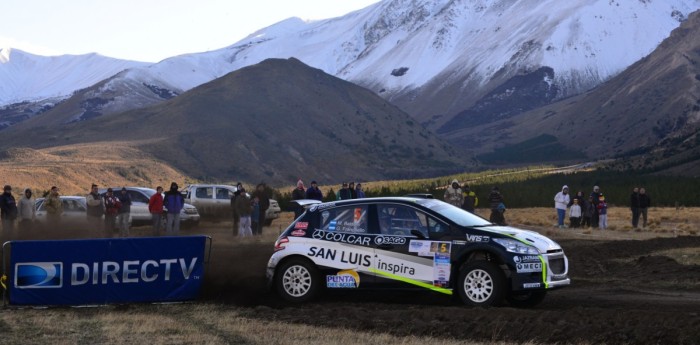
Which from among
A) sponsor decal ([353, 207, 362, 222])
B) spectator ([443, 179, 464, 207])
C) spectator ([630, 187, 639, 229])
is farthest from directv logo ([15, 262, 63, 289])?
spectator ([630, 187, 639, 229])

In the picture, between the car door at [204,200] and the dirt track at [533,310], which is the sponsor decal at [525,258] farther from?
the car door at [204,200]

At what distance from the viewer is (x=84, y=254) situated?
1558 centimetres

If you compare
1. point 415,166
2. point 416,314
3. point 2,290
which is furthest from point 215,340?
point 415,166

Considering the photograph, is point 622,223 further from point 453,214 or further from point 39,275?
point 39,275

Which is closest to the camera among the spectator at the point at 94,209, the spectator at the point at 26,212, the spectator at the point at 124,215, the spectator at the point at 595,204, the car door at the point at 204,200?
the spectator at the point at 26,212

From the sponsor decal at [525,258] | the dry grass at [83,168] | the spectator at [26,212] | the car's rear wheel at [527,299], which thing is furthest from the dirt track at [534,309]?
the dry grass at [83,168]

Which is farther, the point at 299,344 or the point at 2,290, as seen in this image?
the point at 2,290

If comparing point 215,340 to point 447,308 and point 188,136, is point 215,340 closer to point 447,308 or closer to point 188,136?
point 447,308

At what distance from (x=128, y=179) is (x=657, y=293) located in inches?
2956

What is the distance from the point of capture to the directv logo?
610 inches

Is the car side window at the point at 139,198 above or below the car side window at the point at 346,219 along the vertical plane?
above

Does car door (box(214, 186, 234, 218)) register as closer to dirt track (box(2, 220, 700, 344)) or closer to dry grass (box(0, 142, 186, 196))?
dirt track (box(2, 220, 700, 344))

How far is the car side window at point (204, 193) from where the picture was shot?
126 feet

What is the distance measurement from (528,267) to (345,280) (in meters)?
2.76
